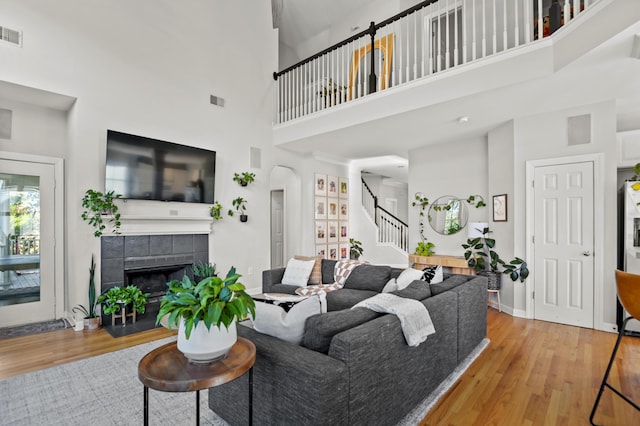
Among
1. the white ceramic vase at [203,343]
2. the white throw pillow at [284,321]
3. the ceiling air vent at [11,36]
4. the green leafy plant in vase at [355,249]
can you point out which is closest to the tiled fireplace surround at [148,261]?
the ceiling air vent at [11,36]

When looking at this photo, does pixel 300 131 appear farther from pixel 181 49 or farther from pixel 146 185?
Result: pixel 146 185

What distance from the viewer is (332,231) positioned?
7254 millimetres

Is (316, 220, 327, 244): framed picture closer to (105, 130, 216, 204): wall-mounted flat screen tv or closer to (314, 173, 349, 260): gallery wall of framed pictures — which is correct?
(314, 173, 349, 260): gallery wall of framed pictures

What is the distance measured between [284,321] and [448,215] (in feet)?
15.2

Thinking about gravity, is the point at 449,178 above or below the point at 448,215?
above

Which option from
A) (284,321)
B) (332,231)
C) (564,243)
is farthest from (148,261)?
(564,243)

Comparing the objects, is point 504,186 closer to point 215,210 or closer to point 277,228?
point 215,210

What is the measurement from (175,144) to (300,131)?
81.1 inches

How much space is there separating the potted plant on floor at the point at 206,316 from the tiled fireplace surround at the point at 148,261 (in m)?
3.03

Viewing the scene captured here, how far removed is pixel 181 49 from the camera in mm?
4859

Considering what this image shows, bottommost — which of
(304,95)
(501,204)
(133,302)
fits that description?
(133,302)

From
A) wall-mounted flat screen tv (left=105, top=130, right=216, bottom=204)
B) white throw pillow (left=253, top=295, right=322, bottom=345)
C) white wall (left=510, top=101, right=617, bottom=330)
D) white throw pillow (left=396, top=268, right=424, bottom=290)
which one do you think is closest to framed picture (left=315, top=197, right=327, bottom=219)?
wall-mounted flat screen tv (left=105, top=130, right=216, bottom=204)

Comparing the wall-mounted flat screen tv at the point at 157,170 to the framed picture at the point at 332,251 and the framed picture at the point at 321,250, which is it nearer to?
the framed picture at the point at 321,250

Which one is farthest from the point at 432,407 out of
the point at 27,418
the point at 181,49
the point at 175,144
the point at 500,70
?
the point at 181,49
